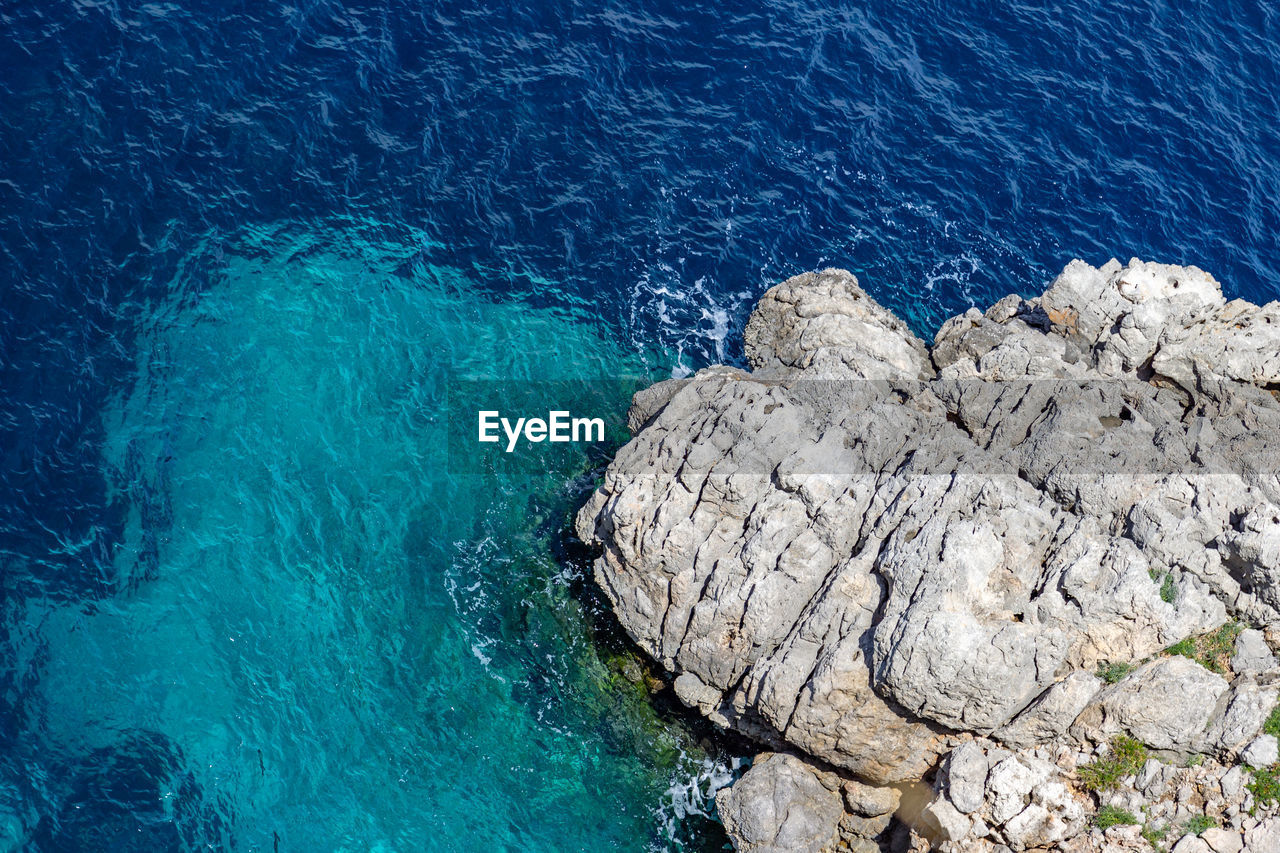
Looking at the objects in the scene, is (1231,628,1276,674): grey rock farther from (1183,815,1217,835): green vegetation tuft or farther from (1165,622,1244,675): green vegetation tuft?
(1183,815,1217,835): green vegetation tuft

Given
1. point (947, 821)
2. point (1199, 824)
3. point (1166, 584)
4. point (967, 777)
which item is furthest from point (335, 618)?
point (1199, 824)

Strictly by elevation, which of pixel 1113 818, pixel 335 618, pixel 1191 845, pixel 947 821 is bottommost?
pixel 335 618

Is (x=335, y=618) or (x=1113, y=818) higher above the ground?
(x=1113, y=818)

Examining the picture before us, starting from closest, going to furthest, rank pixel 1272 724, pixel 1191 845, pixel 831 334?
1. pixel 1191 845
2. pixel 1272 724
3. pixel 831 334

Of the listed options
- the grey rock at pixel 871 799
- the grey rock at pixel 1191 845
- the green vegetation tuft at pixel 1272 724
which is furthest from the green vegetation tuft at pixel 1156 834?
the grey rock at pixel 871 799

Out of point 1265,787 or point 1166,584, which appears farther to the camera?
point 1166,584

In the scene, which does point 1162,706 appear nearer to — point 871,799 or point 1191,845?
point 1191,845

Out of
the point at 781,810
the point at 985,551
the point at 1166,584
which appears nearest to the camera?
the point at 1166,584
